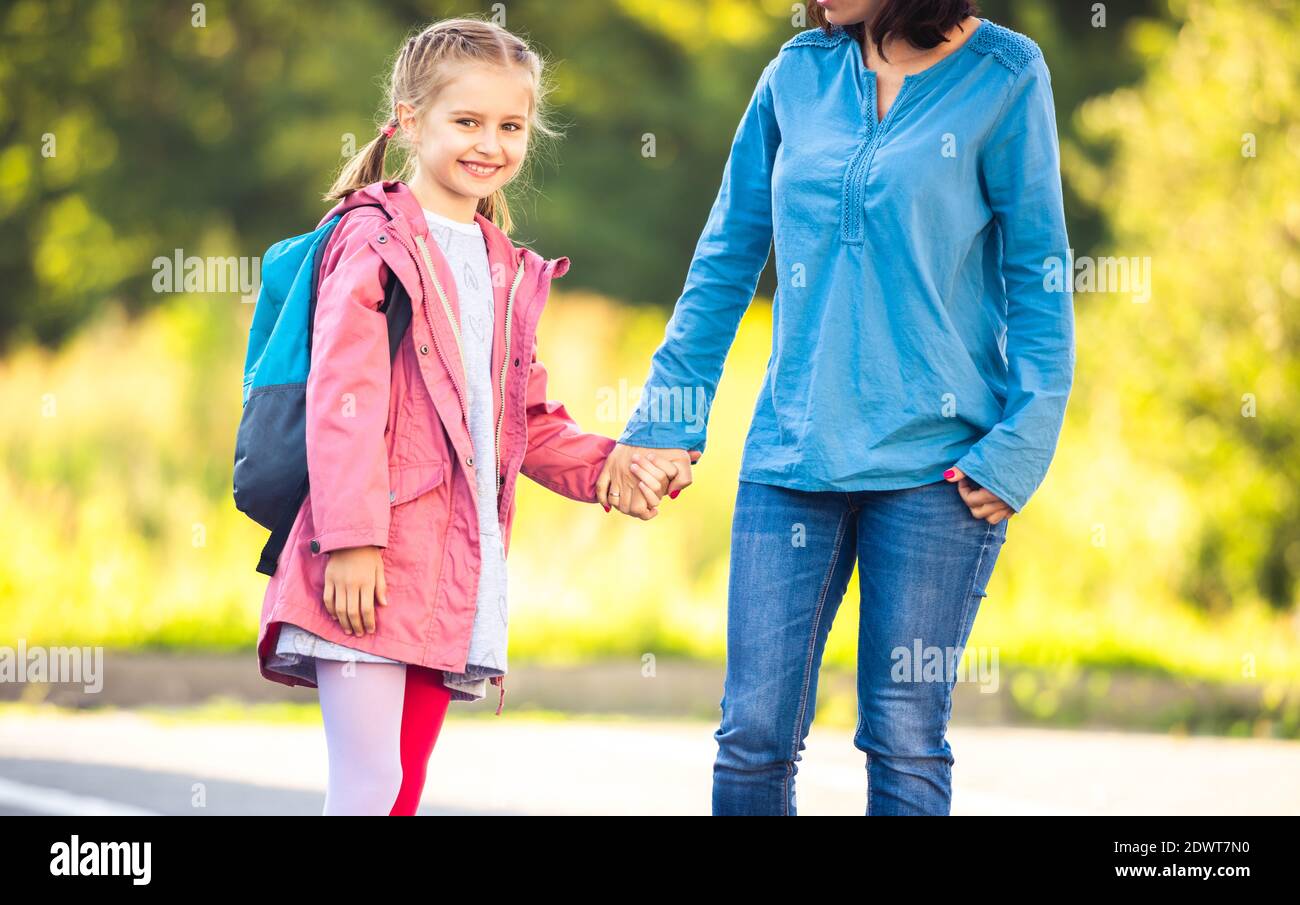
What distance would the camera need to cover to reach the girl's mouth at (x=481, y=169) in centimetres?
355

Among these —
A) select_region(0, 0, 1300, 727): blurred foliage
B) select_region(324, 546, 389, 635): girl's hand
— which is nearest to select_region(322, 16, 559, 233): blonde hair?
select_region(324, 546, 389, 635): girl's hand

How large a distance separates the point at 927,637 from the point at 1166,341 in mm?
6527

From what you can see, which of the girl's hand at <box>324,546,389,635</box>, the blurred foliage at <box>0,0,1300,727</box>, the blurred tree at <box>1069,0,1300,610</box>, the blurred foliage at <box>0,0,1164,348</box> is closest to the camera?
the girl's hand at <box>324,546,389,635</box>

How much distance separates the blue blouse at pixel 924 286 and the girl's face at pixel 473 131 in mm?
599

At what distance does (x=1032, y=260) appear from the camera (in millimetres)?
3312

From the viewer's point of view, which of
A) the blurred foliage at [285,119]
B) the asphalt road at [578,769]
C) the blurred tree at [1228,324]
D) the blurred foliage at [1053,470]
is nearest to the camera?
the asphalt road at [578,769]

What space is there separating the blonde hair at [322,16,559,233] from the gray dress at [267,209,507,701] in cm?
22

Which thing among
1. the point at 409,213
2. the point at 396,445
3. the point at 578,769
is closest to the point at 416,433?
the point at 396,445

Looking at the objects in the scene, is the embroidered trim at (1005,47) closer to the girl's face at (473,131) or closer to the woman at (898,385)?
the woman at (898,385)

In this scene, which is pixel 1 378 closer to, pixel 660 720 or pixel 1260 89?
pixel 660 720

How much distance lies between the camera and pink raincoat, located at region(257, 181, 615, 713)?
10.5 ft


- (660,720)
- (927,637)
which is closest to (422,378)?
(927,637)

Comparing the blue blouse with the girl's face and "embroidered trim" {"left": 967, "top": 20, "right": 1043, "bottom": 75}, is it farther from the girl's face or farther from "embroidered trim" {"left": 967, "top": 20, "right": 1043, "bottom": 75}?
the girl's face

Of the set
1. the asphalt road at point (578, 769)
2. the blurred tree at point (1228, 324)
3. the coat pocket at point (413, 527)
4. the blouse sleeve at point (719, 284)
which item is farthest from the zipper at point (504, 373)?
the blurred tree at point (1228, 324)
